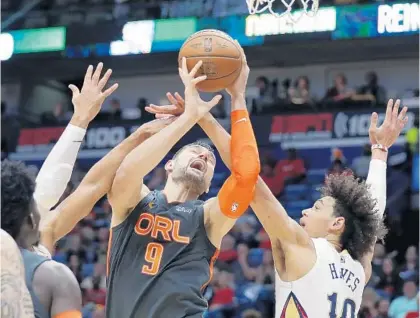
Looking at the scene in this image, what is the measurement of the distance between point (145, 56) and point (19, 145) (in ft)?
8.45

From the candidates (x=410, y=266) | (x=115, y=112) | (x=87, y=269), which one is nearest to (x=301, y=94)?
(x=115, y=112)

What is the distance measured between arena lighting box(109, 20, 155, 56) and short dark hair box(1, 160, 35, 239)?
1034 centimetres

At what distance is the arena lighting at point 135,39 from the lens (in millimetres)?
12773

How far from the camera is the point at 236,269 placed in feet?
32.8

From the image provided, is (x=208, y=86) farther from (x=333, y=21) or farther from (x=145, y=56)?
(x=145, y=56)

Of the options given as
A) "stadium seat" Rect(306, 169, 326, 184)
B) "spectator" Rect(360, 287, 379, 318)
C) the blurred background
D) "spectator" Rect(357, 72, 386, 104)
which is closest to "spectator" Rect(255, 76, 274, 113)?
the blurred background

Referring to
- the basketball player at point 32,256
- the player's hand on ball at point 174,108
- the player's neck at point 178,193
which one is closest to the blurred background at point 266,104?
the player's neck at point 178,193

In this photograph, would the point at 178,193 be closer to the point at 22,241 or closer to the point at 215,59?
the point at 215,59

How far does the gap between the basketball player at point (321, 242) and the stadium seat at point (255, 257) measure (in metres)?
5.87

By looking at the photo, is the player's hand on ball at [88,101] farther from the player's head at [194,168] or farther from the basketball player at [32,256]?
the basketball player at [32,256]

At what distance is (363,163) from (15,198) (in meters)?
9.21

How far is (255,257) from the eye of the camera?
10305mm

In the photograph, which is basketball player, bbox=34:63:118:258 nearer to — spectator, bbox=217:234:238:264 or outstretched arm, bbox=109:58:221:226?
outstretched arm, bbox=109:58:221:226

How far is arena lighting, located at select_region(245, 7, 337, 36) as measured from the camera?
11875mm
